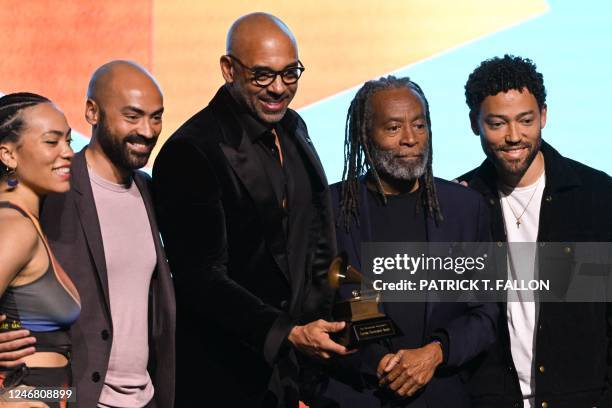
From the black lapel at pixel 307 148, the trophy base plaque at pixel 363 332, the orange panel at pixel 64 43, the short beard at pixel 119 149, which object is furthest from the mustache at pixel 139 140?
the orange panel at pixel 64 43

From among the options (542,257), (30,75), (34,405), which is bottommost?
(34,405)

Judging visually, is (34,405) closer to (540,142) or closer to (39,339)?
(39,339)

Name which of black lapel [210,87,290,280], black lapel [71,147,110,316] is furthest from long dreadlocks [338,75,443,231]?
black lapel [71,147,110,316]

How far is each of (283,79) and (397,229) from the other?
0.71 m

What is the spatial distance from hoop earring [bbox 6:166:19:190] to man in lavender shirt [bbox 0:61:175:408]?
0.72 ft

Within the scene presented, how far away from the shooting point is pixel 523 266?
4.14m

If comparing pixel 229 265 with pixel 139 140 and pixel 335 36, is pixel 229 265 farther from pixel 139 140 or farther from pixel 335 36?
pixel 335 36

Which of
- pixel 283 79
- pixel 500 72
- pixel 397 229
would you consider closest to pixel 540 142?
pixel 500 72

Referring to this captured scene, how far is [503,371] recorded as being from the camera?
4.05 meters

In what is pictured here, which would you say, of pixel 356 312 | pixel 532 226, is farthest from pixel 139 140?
pixel 532 226

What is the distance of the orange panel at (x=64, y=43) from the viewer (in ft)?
18.9

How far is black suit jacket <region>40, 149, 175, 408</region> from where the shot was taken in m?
3.48

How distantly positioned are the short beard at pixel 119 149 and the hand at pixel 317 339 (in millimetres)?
852

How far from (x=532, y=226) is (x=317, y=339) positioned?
3.91ft
